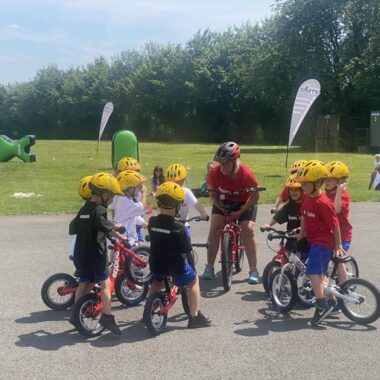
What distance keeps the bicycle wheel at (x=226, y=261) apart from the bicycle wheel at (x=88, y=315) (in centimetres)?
176

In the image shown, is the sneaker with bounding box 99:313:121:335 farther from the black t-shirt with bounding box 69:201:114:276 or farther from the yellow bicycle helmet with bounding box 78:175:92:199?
the yellow bicycle helmet with bounding box 78:175:92:199

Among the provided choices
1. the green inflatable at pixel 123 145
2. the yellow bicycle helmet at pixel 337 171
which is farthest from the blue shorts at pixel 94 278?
the green inflatable at pixel 123 145

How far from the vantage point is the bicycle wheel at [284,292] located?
5816mm

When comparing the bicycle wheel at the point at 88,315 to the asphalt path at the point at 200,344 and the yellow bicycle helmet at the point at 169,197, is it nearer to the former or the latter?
the asphalt path at the point at 200,344

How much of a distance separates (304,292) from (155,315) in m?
1.70

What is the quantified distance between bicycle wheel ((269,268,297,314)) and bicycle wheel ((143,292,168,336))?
3.87 feet

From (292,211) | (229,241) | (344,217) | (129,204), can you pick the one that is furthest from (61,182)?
(344,217)

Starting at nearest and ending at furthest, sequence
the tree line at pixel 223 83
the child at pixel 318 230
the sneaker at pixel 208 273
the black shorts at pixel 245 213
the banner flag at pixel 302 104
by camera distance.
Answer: the child at pixel 318 230 → the black shorts at pixel 245 213 → the sneaker at pixel 208 273 → the banner flag at pixel 302 104 → the tree line at pixel 223 83

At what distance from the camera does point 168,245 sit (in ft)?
17.6

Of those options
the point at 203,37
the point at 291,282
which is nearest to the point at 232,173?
the point at 291,282

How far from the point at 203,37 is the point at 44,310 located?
6905cm

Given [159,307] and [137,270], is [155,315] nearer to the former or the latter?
[159,307]

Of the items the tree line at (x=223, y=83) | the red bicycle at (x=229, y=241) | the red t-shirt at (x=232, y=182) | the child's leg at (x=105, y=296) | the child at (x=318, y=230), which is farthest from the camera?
the tree line at (x=223, y=83)

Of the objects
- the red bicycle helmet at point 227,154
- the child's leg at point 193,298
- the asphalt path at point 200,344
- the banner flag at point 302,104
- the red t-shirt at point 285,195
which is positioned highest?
the banner flag at point 302,104
